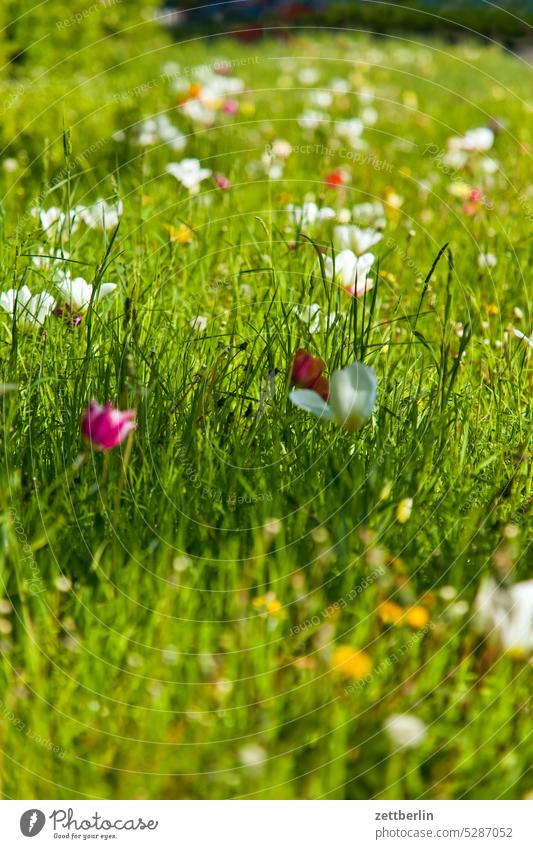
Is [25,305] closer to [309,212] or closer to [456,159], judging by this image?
[309,212]

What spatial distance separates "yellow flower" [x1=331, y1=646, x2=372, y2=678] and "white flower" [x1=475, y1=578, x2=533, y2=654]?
19cm

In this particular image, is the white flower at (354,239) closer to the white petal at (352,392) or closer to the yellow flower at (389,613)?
the white petal at (352,392)

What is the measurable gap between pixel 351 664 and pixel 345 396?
1.62 ft

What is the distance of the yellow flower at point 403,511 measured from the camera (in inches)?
60.1

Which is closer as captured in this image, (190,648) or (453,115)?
(190,648)

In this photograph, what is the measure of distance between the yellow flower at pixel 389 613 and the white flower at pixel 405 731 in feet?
0.55

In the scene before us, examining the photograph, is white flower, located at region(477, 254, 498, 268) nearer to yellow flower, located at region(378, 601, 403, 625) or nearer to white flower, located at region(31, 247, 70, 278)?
white flower, located at region(31, 247, 70, 278)

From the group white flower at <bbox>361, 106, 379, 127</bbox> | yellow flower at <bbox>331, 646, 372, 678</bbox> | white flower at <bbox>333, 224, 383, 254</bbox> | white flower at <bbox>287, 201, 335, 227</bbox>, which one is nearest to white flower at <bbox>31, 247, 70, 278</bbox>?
white flower at <bbox>287, 201, 335, 227</bbox>

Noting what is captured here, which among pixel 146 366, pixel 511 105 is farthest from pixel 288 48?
pixel 146 366

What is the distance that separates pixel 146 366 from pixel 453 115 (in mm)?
4926

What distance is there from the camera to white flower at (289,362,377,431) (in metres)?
1.55

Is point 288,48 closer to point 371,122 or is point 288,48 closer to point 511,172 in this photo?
point 371,122

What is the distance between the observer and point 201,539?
60.6 inches
